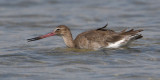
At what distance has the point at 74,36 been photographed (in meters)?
14.2

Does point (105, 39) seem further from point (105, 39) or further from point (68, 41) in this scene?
point (68, 41)

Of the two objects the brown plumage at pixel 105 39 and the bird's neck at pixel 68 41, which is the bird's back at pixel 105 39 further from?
the bird's neck at pixel 68 41

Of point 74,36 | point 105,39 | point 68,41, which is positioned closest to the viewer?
point 105,39

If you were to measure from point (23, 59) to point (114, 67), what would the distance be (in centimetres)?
240

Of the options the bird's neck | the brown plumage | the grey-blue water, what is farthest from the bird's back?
the bird's neck

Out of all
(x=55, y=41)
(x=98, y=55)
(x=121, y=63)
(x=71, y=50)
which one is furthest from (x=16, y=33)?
(x=121, y=63)

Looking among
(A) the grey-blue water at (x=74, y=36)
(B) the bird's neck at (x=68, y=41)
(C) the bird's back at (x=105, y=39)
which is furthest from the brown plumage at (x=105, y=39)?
(B) the bird's neck at (x=68, y=41)

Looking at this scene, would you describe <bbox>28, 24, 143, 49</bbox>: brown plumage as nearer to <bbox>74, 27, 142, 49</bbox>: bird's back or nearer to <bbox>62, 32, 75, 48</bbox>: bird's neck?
<bbox>74, 27, 142, 49</bbox>: bird's back

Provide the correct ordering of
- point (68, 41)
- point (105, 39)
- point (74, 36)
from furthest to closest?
point (74, 36) < point (68, 41) < point (105, 39)

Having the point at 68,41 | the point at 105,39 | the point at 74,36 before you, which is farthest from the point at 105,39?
the point at 74,36

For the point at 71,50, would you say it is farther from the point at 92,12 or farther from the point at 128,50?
the point at 92,12

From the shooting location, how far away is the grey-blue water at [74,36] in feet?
31.6

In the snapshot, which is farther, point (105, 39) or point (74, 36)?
point (74, 36)

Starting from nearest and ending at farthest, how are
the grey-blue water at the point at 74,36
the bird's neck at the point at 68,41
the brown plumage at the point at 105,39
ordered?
the grey-blue water at the point at 74,36 → the brown plumage at the point at 105,39 → the bird's neck at the point at 68,41
